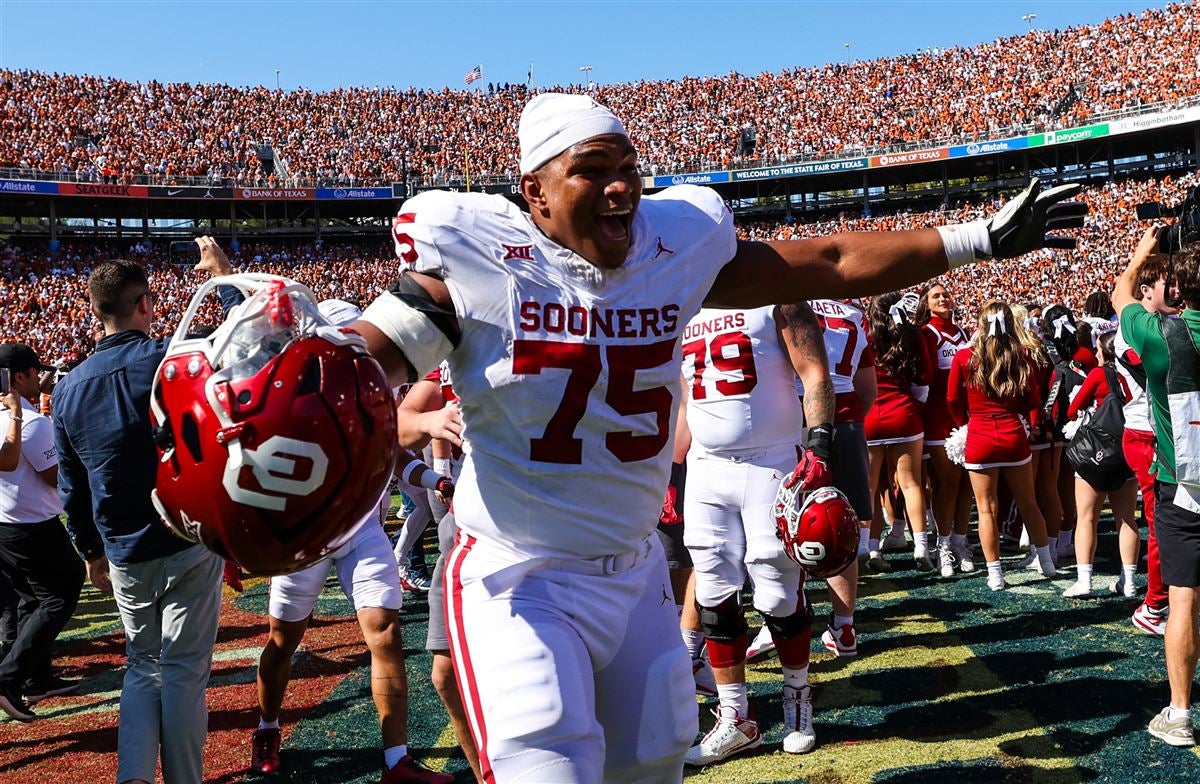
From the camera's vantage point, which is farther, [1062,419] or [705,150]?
[705,150]

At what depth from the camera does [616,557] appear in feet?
7.61

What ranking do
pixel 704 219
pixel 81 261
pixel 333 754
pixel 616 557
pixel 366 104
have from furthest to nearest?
pixel 366 104 → pixel 81 261 → pixel 333 754 → pixel 704 219 → pixel 616 557

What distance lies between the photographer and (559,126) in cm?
233

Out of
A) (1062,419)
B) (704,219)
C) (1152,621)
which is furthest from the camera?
(1062,419)

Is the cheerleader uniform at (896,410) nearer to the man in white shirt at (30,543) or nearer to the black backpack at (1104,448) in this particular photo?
the black backpack at (1104,448)

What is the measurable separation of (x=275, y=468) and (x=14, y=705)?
463 centimetres

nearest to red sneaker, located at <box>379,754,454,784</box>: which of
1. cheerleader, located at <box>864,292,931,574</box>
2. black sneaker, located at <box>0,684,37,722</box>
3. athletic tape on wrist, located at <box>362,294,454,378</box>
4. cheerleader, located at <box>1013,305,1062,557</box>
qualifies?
athletic tape on wrist, located at <box>362,294,454,378</box>

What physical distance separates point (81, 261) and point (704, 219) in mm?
35656

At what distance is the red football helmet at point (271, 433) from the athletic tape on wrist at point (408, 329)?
0.12 m

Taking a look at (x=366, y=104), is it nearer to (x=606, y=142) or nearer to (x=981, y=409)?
(x=981, y=409)

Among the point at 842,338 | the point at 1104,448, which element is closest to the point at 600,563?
the point at 842,338

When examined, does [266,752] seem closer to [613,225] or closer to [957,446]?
[613,225]

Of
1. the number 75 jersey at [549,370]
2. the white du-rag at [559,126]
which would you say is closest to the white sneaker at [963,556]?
the number 75 jersey at [549,370]

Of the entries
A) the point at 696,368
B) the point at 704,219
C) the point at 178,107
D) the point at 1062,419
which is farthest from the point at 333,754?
the point at 178,107
